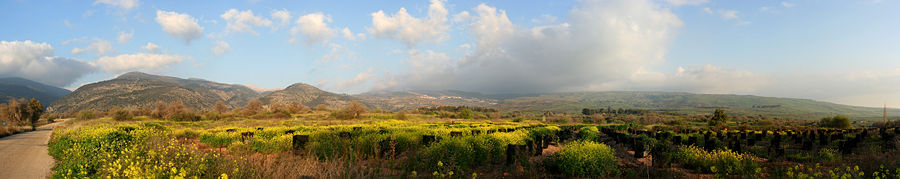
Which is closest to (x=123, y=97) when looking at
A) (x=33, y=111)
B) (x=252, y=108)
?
(x=33, y=111)

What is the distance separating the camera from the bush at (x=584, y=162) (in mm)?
8773

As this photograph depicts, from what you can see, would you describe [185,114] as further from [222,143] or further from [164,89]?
[164,89]

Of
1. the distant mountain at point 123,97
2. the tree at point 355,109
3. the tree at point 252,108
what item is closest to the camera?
the tree at point 355,109

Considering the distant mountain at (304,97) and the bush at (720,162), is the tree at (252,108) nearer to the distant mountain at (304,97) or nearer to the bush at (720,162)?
the distant mountain at (304,97)

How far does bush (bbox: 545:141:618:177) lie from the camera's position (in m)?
8.77

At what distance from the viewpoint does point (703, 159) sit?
33.8 feet

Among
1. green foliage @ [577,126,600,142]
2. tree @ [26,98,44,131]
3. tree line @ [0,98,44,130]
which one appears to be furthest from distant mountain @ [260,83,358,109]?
green foliage @ [577,126,600,142]

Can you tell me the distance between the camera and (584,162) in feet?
29.3

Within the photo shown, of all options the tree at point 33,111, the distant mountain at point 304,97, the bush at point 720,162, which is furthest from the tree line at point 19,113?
the distant mountain at point 304,97

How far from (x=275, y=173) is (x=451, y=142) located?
554 centimetres

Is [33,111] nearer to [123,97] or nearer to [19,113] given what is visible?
[19,113]

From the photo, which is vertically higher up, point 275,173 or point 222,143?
point 275,173

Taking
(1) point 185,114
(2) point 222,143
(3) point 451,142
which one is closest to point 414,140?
(3) point 451,142

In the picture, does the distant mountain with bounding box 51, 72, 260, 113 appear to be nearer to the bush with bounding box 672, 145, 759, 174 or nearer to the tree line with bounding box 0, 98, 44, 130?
the tree line with bounding box 0, 98, 44, 130
